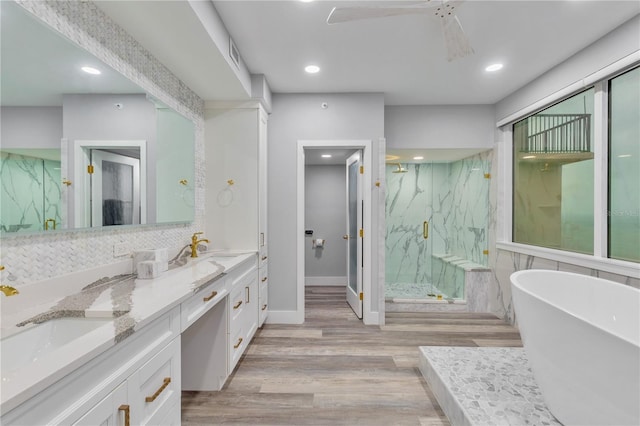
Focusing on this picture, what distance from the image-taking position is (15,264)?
122 cm

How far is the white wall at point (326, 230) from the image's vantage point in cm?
517

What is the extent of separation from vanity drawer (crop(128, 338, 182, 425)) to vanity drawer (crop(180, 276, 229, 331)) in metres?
0.14

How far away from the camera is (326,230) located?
5215 millimetres

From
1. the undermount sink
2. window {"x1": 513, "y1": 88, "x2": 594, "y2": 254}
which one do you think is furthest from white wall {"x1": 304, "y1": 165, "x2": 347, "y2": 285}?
the undermount sink

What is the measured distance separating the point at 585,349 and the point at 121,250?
257cm

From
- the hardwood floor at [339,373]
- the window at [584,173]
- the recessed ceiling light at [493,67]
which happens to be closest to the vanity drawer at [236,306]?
the hardwood floor at [339,373]

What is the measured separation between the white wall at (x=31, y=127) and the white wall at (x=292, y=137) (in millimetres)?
2115

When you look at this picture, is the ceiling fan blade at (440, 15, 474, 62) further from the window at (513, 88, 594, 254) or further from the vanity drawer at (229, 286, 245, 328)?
the vanity drawer at (229, 286, 245, 328)

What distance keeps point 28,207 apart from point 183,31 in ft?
4.26

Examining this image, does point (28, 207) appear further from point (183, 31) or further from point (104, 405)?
point (183, 31)

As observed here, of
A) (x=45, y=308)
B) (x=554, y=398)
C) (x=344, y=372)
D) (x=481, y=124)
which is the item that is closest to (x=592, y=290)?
(x=554, y=398)

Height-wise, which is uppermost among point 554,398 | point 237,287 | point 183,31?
point 183,31

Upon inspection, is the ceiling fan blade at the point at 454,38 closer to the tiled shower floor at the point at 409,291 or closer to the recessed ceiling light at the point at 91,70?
the recessed ceiling light at the point at 91,70

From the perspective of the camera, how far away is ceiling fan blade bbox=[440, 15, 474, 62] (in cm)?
187
